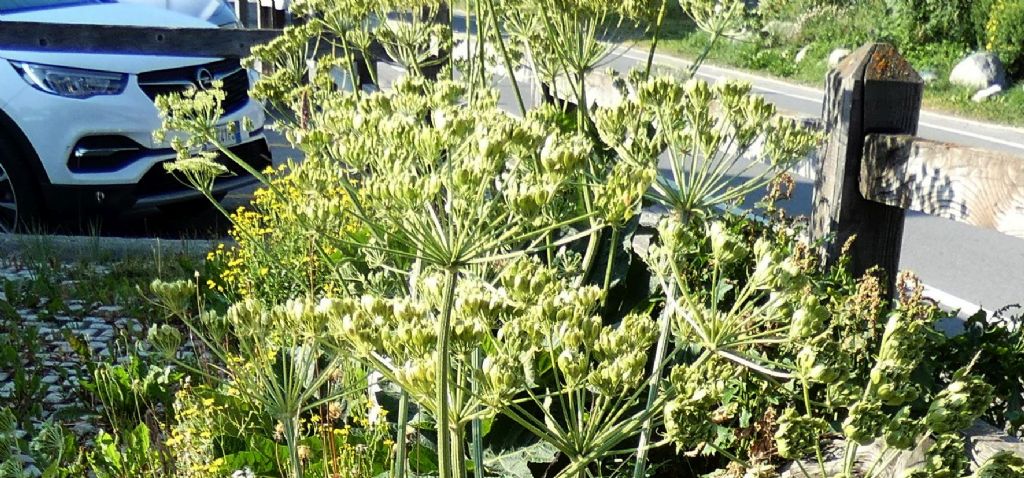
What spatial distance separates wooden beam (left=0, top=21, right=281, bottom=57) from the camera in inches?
285

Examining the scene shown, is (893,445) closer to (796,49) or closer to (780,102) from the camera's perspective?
(780,102)

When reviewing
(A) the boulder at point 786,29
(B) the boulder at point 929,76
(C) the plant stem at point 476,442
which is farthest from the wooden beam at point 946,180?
(A) the boulder at point 786,29

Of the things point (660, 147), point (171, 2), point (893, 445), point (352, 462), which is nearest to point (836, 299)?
point (660, 147)

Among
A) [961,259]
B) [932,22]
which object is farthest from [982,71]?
[961,259]

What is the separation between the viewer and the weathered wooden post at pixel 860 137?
3.72m

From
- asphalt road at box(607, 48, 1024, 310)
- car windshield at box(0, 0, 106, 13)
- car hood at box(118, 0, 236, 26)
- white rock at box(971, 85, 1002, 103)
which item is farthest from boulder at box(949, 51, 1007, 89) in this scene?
car windshield at box(0, 0, 106, 13)

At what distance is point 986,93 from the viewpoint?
17141 mm

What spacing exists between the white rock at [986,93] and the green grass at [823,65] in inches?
3.9

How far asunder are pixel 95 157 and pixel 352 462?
468 centimetres

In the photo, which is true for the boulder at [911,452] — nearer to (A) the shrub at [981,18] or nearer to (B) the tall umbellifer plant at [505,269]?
(B) the tall umbellifer plant at [505,269]

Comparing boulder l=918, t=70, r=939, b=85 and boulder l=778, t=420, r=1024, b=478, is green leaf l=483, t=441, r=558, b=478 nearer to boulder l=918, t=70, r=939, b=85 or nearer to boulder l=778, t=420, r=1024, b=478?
boulder l=778, t=420, r=1024, b=478

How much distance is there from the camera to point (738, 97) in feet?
7.62

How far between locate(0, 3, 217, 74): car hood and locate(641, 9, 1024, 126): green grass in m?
11.7

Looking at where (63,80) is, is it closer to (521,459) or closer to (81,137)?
(81,137)
